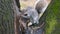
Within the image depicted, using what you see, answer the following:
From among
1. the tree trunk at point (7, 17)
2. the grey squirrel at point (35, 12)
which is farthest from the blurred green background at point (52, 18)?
the tree trunk at point (7, 17)

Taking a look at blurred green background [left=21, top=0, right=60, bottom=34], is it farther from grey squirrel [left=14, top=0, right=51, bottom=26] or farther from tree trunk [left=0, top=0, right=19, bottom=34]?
tree trunk [left=0, top=0, right=19, bottom=34]

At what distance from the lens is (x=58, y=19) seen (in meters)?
0.90

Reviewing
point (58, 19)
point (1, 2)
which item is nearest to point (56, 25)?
point (58, 19)

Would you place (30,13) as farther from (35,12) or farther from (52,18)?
(52,18)

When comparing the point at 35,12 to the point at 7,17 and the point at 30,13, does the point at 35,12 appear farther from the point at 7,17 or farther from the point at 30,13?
the point at 7,17

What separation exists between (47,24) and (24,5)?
200 mm

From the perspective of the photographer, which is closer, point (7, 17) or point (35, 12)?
point (7, 17)

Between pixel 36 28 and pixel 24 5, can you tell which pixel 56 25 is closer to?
pixel 36 28

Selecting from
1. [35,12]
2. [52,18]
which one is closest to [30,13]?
[35,12]

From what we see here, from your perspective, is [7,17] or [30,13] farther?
[30,13]

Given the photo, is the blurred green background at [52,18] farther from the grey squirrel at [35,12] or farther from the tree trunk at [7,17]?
the tree trunk at [7,17]

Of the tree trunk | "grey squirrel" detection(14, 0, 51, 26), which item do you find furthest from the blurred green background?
the tree trunk

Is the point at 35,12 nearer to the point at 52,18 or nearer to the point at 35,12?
the point at 35,12

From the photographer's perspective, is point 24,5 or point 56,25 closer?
point 56,25
